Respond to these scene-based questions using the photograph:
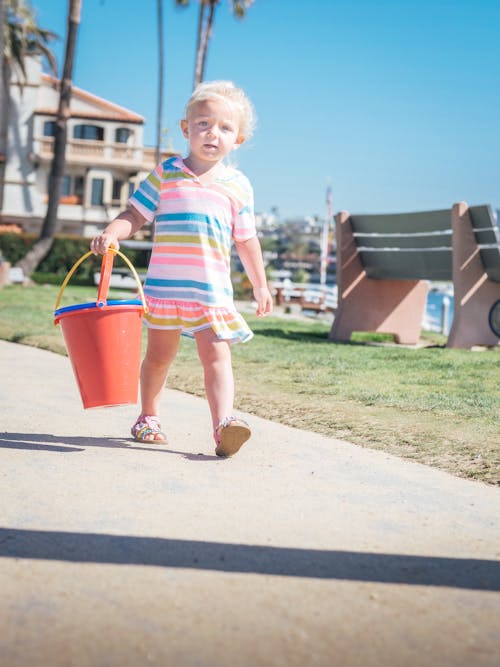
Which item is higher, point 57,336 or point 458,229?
point 458,229

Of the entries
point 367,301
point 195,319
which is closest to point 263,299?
point 195,319

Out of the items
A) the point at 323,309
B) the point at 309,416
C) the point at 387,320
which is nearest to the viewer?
the point at 309,416

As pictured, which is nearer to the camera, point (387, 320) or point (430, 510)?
point (430, 510)

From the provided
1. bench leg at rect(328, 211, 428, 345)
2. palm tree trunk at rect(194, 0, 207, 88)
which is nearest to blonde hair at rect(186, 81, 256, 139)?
bench leg at rect(328, 211, 428, 345)

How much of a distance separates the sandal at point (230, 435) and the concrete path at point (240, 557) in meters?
0.06

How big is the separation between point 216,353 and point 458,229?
17.2 feet

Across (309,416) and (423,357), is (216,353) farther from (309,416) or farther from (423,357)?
(423,357)

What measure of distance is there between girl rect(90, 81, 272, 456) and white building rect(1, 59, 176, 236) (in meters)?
47.6

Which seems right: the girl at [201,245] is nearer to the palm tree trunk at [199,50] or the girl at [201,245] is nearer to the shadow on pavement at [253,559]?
the shadow on pavement at [253,559]

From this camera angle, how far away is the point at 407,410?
4961 mm

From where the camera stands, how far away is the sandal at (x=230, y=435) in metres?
3.63

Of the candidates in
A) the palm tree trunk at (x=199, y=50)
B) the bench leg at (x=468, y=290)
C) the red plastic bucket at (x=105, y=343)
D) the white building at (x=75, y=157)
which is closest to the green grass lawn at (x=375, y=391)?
the bench leg at (x=468, y=290)

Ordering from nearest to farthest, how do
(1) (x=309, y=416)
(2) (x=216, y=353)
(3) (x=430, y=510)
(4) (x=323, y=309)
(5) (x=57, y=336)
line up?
(3) (x=430, y=510)
(2) (x=216, y=353)
(1) (x=309, y=416)
(5) (x=57, y=336)
(4) (x=323, y=309)

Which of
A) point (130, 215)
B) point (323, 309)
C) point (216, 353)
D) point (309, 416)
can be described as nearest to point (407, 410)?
point (309, 416)
